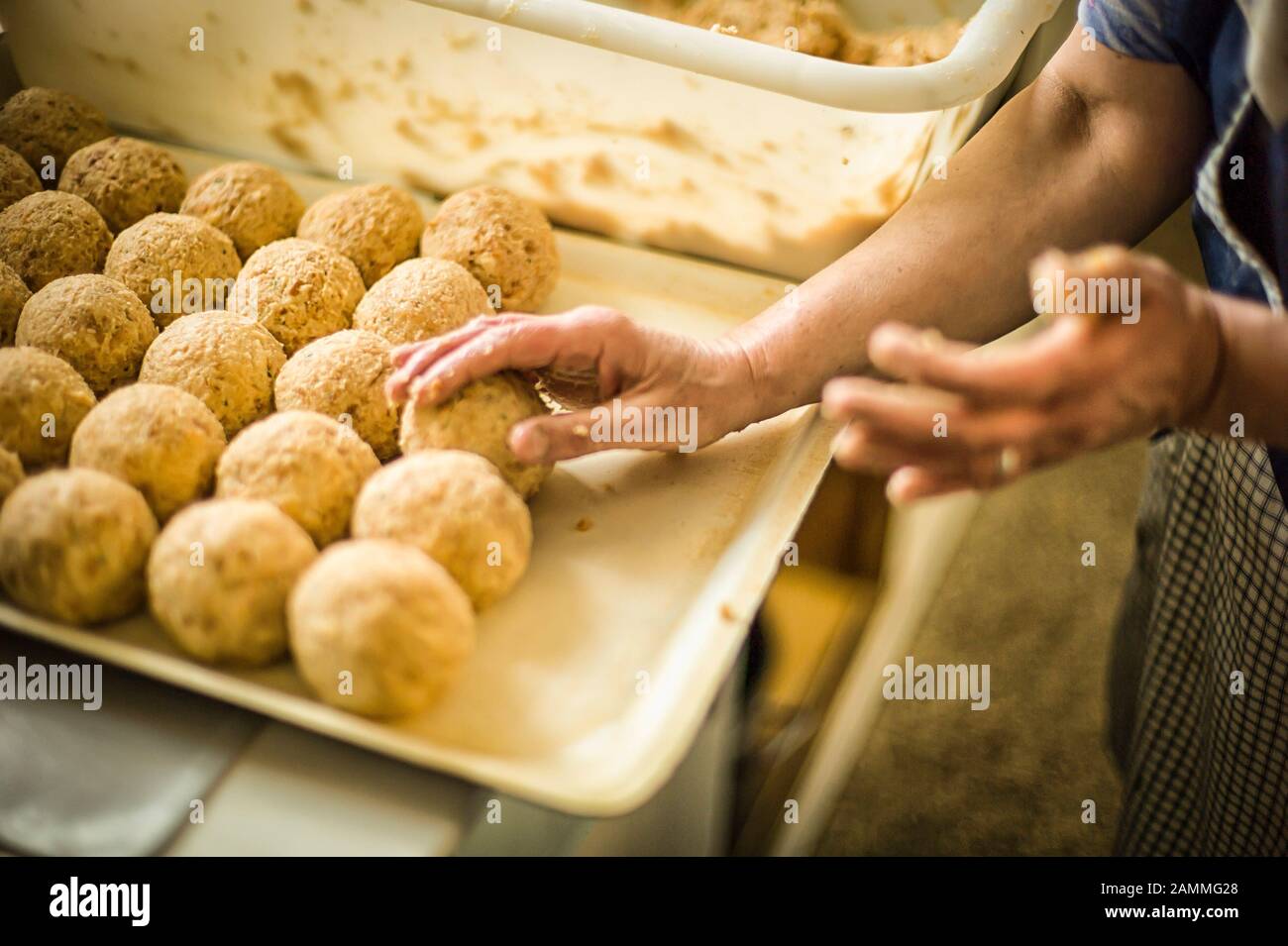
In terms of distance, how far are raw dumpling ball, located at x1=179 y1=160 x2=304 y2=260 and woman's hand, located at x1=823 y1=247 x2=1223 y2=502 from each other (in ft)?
2.33

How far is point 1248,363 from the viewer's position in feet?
2.15

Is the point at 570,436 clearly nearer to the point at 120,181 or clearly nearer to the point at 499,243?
the point at 499,243

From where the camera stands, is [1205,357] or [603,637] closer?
[1205,357]

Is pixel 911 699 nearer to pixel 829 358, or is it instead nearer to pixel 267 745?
pixel 829 358

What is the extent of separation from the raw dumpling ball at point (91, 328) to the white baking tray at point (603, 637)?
0.86ft

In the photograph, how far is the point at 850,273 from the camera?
936 millimetres

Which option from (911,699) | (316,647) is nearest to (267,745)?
(316,647)

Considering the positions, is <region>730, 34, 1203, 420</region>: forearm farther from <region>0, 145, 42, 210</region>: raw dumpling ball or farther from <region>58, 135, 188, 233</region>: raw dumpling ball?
<region>0, 145, 42, 210</region>: raw dumpling ball

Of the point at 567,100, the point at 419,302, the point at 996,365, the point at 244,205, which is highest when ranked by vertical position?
the point at 567,100

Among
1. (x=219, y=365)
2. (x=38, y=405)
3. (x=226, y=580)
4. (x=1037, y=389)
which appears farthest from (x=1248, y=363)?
(x=38, y=405)

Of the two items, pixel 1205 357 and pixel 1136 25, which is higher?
pixel 1136 25

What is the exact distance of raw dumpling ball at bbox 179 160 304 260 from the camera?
1078 mm

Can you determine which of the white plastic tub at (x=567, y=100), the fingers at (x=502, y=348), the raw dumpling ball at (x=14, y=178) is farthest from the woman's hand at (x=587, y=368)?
the raw dumpling ball at (x=14, y=178)

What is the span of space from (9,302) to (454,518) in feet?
1.64
